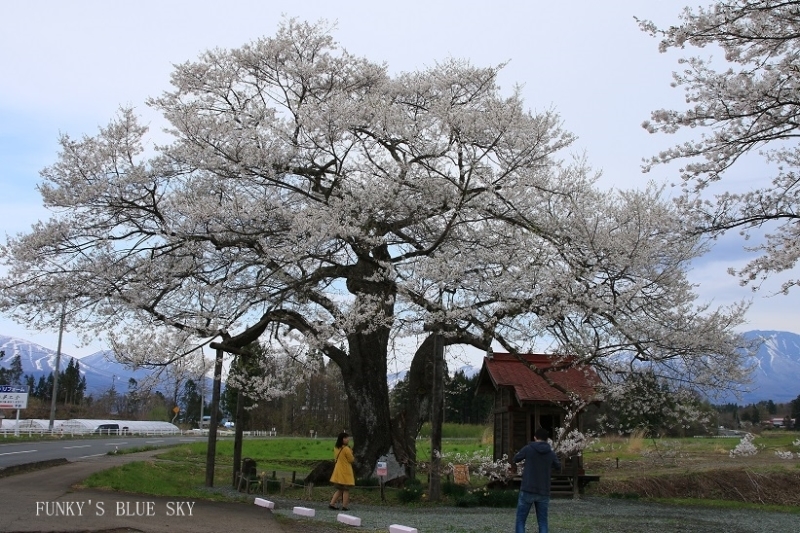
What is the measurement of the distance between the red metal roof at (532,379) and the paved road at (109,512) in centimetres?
810

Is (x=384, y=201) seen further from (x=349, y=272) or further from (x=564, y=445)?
(x=564, y=445)

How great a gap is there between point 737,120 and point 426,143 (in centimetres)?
769

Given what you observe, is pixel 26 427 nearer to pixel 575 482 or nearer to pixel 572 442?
pixel 575 482

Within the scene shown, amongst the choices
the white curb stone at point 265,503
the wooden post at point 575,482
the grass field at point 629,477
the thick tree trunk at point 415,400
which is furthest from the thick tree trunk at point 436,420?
the wooden post at point 575,482

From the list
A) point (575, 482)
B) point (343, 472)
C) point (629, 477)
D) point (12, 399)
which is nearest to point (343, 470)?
point (343, 472)

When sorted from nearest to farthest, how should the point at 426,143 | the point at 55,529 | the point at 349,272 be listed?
the point at 55,529
the point at 426,143
the point at 349,272

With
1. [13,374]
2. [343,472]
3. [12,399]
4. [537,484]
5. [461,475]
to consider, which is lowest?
[461,475]

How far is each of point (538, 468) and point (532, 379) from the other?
1009 centimetres

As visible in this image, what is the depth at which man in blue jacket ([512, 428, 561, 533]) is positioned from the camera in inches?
334

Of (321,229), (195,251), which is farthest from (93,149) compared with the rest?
(321,229)

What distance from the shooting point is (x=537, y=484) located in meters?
8.52

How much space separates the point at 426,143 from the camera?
14812mm

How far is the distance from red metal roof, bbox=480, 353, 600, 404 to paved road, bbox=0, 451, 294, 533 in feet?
26.6

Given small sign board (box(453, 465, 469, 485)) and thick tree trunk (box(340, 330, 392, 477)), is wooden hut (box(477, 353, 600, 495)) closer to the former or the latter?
small sign board (box(453, 465, 469, 485))
